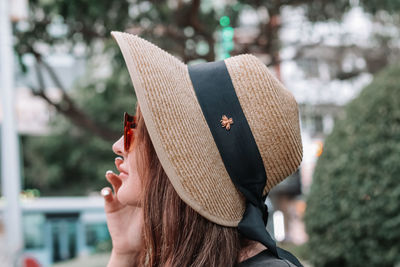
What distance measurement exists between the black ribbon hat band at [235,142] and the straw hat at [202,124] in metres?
0.01

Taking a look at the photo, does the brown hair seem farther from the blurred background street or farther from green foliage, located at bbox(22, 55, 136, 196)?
green foliage, located at bbox(22, 55, 136, 196)

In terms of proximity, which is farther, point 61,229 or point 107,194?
point 61,229

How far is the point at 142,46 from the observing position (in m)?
1.19

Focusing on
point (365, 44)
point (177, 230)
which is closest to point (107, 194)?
point (177, 230)

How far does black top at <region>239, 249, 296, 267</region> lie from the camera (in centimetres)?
117

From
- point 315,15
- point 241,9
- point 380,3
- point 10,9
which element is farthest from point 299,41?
point 10,9

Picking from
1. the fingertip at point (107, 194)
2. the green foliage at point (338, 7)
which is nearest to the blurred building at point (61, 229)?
the green foliage at point (338, 7)

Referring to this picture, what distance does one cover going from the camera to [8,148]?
4.25 m

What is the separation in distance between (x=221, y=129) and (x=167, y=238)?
0.33 metres

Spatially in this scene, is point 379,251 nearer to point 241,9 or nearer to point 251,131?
point 251,131

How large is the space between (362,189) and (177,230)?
8.50 ft

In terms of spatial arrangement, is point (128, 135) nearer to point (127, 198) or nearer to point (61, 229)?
point (127, 198)

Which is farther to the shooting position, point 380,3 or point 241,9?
point 241,9

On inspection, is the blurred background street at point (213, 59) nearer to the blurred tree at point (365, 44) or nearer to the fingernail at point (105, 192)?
the blurred tree at point (365, 44)
